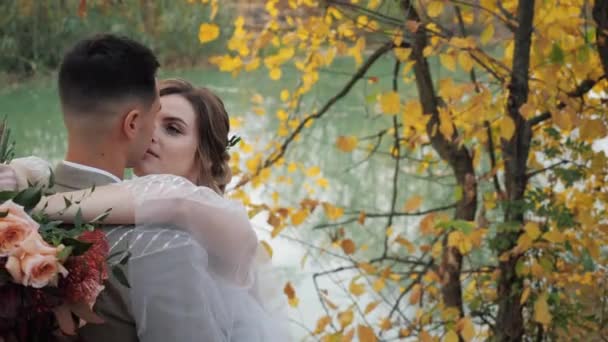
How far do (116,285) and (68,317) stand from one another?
13 centimetres

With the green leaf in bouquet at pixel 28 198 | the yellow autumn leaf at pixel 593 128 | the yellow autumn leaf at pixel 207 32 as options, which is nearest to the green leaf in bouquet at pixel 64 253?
the green leaf in bouquet at pixel 28 198

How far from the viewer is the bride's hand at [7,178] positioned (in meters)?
1.09

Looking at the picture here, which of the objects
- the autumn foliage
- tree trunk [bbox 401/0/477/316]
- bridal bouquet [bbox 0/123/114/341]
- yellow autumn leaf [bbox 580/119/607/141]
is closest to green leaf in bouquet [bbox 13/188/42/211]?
bridal bouquet [bbox 0/123/114/341]

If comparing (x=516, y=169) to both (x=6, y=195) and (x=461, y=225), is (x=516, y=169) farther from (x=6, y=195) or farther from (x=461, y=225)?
(x=6, y=195)

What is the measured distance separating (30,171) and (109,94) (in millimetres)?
147

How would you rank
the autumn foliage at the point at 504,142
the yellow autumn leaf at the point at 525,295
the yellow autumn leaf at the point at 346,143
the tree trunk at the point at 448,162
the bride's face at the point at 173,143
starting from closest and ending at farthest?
the bride's face at the point at 173,143 → the autumn foliage at the point at 504,142 → the yellow autumn leaf at the point at 525,295 → the yellow autumn leaf at the point at 346,143 → the tree trunk at the point at 448,162

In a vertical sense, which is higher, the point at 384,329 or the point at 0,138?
the point at 0,138

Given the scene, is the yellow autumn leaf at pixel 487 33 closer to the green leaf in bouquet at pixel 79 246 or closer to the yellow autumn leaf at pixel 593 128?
the yellow autumn leaf at pixel 593 128

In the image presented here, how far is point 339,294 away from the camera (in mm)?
5352

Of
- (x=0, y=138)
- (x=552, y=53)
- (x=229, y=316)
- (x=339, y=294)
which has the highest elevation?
(x=552, y=53)

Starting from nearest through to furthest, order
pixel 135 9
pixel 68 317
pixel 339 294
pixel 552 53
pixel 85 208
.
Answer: pixel 68 317 < pixel 85 208 < pixel 552 53 < pixel 339 294 < pixel 135 9

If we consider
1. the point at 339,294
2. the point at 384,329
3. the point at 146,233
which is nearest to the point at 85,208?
the point at 146,233

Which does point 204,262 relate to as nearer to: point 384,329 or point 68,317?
point 68,317

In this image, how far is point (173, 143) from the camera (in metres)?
1.48
